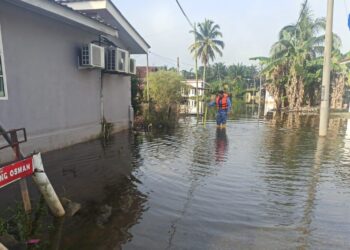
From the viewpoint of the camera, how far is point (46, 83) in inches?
376

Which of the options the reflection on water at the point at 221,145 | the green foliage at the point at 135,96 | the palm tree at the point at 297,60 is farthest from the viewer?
the palm tree at the point at 297,60

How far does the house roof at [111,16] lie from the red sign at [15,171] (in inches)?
289

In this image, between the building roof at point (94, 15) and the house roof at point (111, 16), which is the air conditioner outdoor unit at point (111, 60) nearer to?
the building roof at point (94, 15)

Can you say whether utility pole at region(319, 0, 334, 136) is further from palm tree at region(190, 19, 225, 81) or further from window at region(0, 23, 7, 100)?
palm tree at region(190, 19, 225, 81)

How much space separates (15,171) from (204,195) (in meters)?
3.18

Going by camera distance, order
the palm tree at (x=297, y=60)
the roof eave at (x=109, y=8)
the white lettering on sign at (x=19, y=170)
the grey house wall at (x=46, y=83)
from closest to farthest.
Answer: the white lettering on sign at (x=19, y=170), the grey house wall at (x=46, y=83), the roof eave at (x=109, y=8), the palm tree at (x=297, y=60)

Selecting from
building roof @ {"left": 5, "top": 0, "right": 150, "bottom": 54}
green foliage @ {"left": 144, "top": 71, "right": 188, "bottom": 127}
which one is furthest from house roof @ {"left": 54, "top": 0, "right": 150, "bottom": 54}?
green foliage @ {"left": 144, "top": 71, "right": 188, "bottom": 127}

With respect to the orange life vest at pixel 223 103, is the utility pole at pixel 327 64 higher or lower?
higher

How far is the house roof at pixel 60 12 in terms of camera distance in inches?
310

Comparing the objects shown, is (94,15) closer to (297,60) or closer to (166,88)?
(166,88)

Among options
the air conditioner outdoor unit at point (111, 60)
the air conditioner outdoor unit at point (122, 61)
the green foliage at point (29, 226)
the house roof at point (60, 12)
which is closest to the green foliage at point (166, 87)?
the air conditioner outdoor unit at point (122, 61)

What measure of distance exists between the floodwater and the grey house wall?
73cm

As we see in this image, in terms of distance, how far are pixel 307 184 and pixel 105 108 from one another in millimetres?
8645

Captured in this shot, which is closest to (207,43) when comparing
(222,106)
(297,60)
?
(297,60)
